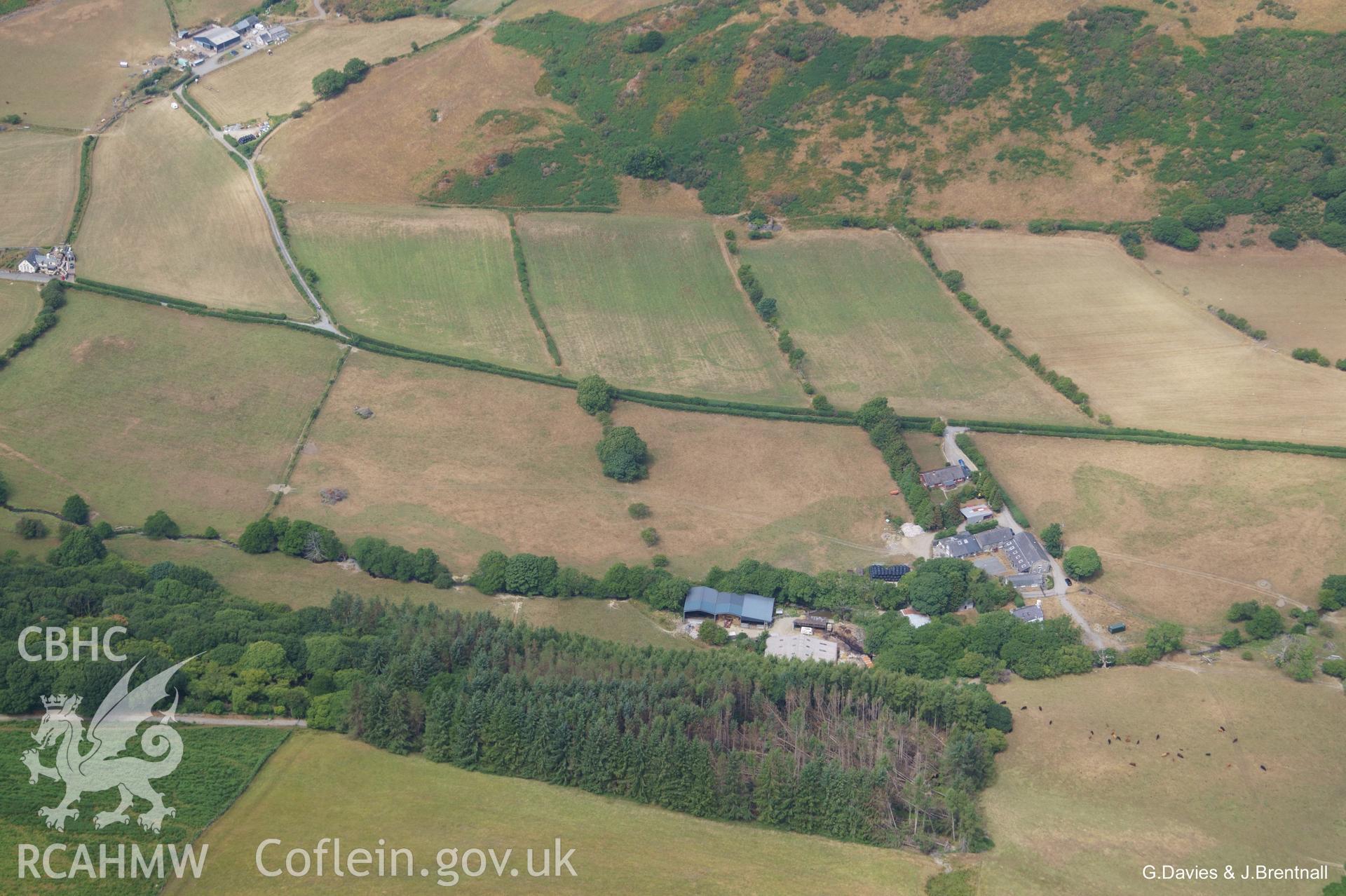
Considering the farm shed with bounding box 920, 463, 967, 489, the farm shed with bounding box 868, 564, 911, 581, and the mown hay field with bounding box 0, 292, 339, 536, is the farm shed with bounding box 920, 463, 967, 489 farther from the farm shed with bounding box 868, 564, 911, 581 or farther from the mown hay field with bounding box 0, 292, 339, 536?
the mown hay field with bounding box 0, 292, 339, 536

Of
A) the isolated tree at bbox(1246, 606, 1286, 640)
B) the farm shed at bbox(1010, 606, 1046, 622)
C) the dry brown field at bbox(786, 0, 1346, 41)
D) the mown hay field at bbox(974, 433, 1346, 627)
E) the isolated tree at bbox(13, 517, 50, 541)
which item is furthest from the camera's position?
the dry brown field at bbox(786, 0, 1346, 41)

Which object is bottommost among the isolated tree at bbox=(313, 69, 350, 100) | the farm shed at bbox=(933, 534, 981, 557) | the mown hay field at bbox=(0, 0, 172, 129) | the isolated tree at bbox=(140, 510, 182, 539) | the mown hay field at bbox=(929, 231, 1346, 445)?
the farm shed at bbox=(933, 534, 981, 557)

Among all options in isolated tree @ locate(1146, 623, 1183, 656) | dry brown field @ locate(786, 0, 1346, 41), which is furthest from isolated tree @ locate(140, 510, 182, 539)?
dry brown field @ locate(786, 0, 1346, 41)

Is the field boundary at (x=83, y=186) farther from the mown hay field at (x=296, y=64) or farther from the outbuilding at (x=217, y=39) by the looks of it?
the outbuilding at (x=217, y=39)

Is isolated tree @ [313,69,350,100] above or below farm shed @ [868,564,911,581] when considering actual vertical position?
above

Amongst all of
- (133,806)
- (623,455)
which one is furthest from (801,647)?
(133,806)

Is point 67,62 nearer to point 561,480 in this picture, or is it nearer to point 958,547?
point 561,480

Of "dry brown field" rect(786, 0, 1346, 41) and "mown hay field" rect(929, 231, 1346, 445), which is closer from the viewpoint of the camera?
"mown hay field" rect(929, 231, 1346, 445)
